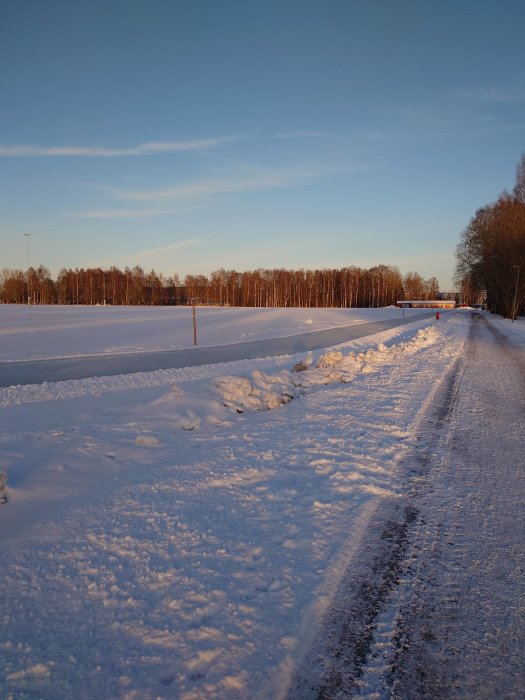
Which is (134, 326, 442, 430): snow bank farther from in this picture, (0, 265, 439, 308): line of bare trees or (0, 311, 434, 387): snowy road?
(0, 265, 439, 308): line of bare trees

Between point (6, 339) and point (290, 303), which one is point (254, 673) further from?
point (290, 303)

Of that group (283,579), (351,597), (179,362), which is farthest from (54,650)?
(179,362)

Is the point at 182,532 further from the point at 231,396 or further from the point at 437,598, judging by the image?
the point at 231,396

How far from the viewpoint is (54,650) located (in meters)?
2.46

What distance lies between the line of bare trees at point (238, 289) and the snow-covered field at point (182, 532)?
370 ft

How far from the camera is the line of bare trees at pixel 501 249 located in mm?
47844

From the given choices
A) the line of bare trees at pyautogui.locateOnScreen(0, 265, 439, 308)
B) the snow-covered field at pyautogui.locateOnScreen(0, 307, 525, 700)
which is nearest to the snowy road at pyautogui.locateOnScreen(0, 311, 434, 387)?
the snow-covered field at pyautogui.locateOnScreen(0, 307, 525, 700)

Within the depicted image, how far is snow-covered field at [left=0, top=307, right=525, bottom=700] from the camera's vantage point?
2389 mm

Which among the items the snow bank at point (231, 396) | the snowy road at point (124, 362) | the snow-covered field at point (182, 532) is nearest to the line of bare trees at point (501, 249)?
the snowy road at point (124, 362)

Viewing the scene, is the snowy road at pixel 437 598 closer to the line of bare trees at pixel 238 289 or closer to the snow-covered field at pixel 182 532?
the snow-covered field at pixel 182 532

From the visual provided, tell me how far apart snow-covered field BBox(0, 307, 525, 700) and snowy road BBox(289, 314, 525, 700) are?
0.53ft

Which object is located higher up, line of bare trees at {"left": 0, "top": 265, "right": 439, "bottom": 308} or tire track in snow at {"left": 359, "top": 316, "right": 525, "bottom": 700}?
line of bare trees at {"left": 0, "top": 265, "right": 439, "bottom": 308}

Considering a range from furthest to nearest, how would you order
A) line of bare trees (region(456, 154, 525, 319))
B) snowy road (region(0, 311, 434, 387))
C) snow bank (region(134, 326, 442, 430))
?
line of bare trees (region(456, 154, 525, 319))
snowy road (region(0, 311, 434, 387))
snow bank (region(134, 326, 442, 430))

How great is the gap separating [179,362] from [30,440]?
29.6ft
